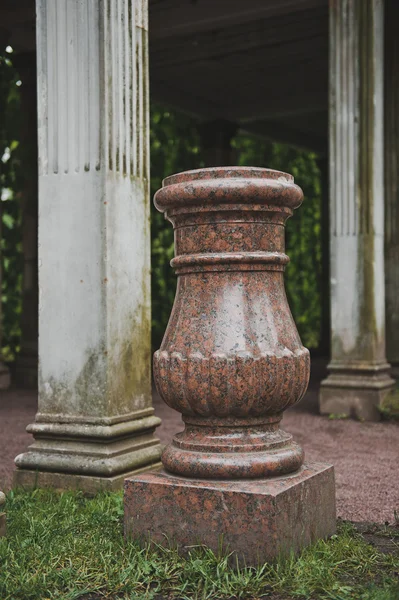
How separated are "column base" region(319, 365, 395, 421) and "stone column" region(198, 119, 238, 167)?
20.2ft

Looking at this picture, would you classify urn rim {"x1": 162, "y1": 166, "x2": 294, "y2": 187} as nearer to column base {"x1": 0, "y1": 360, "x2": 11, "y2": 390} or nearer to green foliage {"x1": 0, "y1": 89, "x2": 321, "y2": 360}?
column base {"x1": 0, "y1": 360, "x2": 11, "y2": 390}

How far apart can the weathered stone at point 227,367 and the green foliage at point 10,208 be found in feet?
22.0

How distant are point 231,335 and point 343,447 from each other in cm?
297

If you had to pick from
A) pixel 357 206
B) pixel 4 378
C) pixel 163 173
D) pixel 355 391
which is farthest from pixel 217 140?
pixel 355 391

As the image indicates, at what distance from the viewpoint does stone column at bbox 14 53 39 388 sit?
9.02 m

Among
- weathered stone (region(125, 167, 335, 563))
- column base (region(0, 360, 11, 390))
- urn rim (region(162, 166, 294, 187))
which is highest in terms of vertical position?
urn rim (region(162, 166, 294, 187))

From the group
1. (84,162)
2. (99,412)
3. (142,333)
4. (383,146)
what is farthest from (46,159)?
(383,146)

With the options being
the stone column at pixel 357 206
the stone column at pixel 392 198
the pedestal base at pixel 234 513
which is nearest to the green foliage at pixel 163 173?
the stone column at pixel 392 198

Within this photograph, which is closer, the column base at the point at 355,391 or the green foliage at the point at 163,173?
the column base at the point at 355,391

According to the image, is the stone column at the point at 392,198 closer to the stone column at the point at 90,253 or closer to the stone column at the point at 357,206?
the stone column at the point at 357,206

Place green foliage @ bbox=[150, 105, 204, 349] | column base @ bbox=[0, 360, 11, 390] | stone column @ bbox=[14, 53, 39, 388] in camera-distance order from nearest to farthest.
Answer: column base @ bbox=[0, 360, 11, 390]
stone column @ bbox=[14, 53, 39, 388]
green foliage @ bbox=[150, 105, 204, 349]

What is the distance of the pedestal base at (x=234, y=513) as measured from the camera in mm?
2609

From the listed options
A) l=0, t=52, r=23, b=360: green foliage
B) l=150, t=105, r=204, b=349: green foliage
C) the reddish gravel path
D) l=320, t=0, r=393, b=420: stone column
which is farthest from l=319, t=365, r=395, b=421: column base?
l=150, t=105, r=204, b=349: green foliage

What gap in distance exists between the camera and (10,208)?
10.6 m
